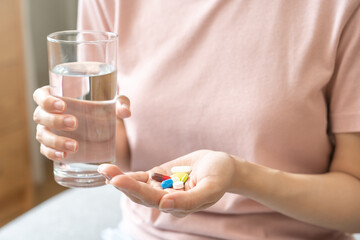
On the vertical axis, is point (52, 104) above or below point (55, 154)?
above

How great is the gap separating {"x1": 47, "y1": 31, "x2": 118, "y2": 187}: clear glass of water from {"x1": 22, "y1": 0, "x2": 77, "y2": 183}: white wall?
1.68 metres

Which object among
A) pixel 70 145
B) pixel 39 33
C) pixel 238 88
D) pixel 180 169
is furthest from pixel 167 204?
pixel 39 33

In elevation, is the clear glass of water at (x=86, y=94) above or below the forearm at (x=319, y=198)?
above

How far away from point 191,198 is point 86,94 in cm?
29

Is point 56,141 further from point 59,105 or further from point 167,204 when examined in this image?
point 167,204

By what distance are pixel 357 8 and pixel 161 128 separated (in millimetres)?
452

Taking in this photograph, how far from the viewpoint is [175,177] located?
32.1 inches

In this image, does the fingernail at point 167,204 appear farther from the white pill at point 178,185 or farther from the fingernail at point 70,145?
the fingernail at point 70,145

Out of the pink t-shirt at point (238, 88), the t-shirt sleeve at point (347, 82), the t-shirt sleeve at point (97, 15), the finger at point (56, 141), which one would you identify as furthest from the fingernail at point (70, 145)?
the t-shirt sleeve at point (347, 82)

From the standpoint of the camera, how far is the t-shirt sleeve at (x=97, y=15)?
3.66 ft

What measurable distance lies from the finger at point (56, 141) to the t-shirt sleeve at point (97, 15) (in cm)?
32

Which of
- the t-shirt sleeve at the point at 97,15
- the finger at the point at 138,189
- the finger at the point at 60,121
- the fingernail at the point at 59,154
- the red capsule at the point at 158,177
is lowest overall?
the fingernail at the point at 59,154

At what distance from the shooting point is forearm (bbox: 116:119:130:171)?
113 centimetres

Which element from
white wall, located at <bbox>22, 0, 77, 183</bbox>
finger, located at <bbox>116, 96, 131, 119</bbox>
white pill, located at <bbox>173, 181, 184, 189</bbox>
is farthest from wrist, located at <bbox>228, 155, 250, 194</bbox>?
white wall, located at <bbox>22, 0, 77, 183</bbox>
